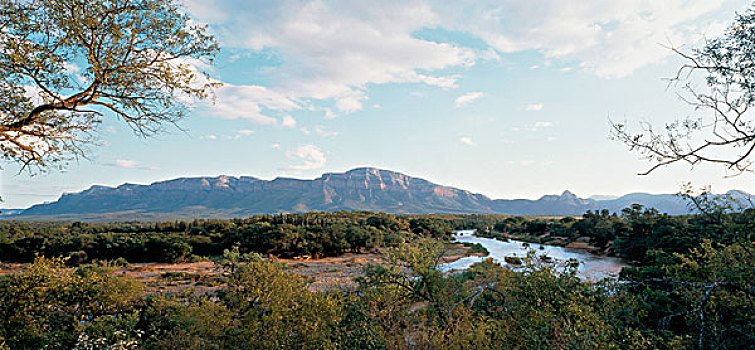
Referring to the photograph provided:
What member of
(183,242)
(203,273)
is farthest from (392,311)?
(183,242)

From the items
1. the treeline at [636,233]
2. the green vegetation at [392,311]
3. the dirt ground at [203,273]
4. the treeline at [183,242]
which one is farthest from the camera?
the treeline at [183,242]

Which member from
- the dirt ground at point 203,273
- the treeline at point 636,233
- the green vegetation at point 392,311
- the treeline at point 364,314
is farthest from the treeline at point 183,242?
the treeline at point 364,314

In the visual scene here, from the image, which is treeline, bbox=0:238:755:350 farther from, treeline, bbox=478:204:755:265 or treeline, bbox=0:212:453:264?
treeline, bbox=0:212:453:264

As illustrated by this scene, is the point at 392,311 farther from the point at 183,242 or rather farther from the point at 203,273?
the point at 183,242

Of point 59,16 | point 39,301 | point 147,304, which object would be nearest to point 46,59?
point 59,16

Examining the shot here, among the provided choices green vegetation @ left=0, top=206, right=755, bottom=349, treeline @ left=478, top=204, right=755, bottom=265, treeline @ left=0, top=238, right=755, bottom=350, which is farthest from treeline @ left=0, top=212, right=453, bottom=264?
treeline @ left=0, top=238, right=755, bottom=350

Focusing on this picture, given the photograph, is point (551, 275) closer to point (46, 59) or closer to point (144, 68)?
point (144, 68)

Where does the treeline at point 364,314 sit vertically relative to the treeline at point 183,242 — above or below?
above

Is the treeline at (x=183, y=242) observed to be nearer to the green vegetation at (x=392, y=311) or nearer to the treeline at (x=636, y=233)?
the treeline at (x=636, y=233)

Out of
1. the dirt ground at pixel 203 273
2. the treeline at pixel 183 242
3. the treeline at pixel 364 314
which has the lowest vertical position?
the dirt ground at pixel 203 273
